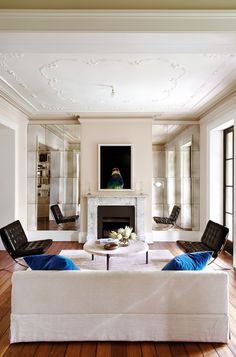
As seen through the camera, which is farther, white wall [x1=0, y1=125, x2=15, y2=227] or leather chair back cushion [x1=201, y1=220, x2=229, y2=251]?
white wall [x1=0, y1=125, x2=15, y2=227]

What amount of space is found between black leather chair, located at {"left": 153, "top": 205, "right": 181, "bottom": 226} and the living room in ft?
0.53

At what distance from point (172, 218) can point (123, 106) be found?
2.86 m

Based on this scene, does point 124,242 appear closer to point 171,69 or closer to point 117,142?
point 117,142

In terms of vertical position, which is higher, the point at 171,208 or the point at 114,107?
the point at 114,107

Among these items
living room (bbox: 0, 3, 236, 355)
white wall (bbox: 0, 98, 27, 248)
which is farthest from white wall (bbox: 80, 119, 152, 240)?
white wall (bbox: 0, 98, 27, 248)

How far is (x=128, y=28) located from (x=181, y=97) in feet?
9.90

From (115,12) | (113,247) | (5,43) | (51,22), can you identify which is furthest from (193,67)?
(113,247)

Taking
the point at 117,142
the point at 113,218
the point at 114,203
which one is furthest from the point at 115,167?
the point at 113,218

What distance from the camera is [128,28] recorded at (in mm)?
2504

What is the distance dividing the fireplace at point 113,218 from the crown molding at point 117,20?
4591 mm

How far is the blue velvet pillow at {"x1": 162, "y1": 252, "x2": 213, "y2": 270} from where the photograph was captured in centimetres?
268

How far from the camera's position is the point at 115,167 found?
6.65m

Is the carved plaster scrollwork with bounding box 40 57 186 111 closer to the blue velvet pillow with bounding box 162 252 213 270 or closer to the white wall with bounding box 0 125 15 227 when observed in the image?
the white wall with bounding box 0 125 15 227

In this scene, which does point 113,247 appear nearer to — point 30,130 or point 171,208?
point 171,208
